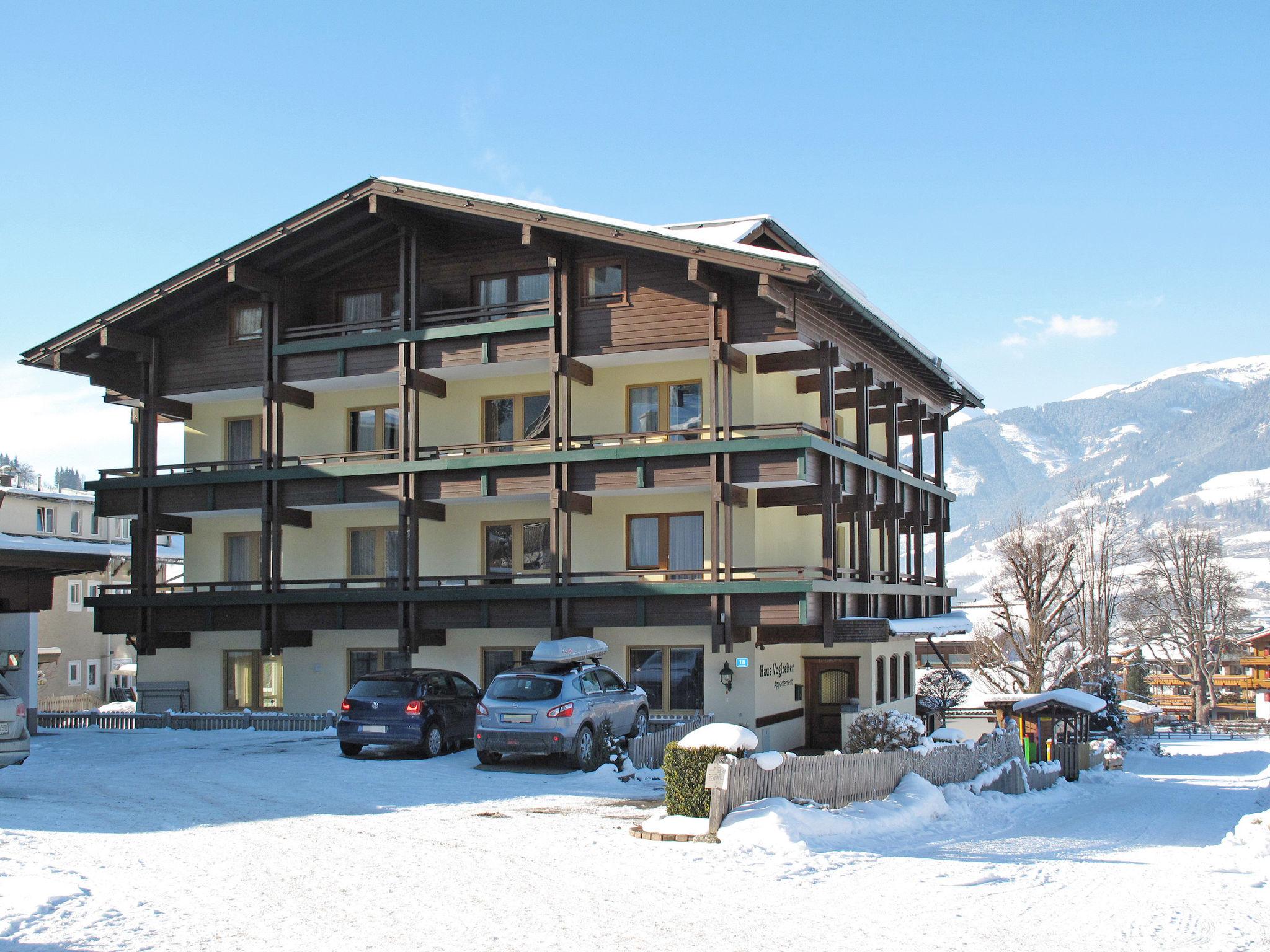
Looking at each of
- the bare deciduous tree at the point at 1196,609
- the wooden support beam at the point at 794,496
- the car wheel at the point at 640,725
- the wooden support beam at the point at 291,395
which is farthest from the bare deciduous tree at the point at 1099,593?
the wooden support beam at the point at 291,395

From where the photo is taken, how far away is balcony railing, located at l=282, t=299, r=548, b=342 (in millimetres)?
31531

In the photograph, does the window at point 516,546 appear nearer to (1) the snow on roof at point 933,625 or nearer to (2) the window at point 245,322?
(2) the window at point 245,322

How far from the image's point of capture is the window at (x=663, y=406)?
31359 millimetres

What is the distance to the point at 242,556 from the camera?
36062 millimetres

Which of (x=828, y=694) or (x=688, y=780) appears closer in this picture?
(x=688, y=780)

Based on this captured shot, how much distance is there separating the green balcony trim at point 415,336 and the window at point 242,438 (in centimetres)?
367

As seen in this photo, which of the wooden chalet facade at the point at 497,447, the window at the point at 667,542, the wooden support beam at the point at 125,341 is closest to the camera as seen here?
the wooden chalet facade at the point at 497,447

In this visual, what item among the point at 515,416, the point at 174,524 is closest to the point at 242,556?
the point at 174,524

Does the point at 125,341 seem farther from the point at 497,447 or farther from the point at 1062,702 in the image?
the point at 1062,702

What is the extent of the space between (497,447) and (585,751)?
11809 millimetres

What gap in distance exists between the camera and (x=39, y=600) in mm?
29906

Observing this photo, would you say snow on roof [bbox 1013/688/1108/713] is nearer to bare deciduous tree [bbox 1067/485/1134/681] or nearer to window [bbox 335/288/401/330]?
bare deciduous tree [bbox 1067/485/1134/681]

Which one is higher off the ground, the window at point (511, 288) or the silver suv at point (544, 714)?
the window at point (511, 288)

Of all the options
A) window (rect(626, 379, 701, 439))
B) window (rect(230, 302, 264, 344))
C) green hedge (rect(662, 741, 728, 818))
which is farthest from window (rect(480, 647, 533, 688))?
green hedge (rect(662, 741, 728, 818))
